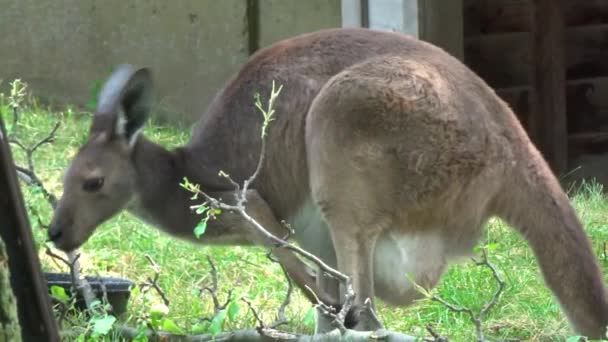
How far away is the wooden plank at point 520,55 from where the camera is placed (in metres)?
10.5

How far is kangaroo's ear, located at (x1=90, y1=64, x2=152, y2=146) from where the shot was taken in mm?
5461

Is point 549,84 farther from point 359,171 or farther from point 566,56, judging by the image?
point 359,171

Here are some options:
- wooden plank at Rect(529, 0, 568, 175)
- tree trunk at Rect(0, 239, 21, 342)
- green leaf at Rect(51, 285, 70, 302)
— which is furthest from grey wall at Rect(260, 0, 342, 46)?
tree trunk at Rect(0, 239, 21, 342)

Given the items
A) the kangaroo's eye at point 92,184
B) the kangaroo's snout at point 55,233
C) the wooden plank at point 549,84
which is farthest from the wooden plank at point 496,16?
the kangaroo's snout at point 55,233

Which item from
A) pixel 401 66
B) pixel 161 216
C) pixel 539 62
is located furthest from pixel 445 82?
pixel 539 62

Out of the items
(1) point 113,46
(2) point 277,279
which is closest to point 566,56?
(1) point 113,46

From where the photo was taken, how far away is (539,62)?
34.3ft

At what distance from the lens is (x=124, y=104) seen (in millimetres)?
5504

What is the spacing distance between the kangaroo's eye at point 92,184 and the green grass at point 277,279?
27cm

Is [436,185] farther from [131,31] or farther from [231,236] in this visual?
[131,31]

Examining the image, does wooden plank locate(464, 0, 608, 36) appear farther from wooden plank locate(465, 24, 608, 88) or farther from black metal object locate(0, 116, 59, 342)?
black metal object locate(0, 116, 59, 342)

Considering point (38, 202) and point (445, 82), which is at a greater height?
point (445, 82)

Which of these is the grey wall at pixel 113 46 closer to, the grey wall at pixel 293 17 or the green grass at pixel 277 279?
the grey wall at pixel 293 17

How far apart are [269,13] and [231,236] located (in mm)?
5387
